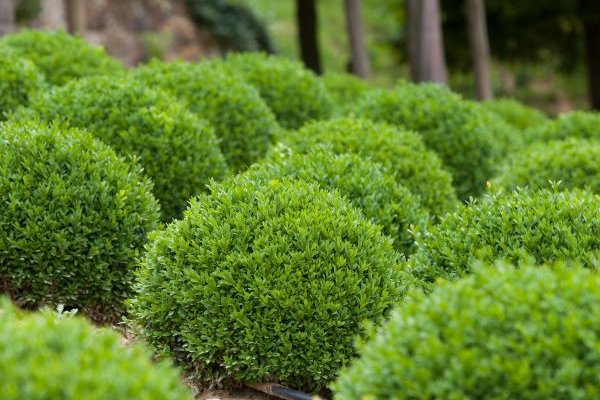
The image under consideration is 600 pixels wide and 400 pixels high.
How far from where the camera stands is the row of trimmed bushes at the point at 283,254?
3.43 m

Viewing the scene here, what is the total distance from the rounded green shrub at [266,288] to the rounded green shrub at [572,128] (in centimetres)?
577

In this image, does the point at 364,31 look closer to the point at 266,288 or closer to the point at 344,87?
the point at 344,87

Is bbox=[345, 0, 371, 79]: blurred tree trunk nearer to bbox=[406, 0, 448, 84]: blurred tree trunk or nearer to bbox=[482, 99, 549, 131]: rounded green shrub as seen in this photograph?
bbox=[406, 0, 448, 84]: blurred tree trunk

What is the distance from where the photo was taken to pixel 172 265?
211 inches

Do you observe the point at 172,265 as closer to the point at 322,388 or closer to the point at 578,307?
the point at 322,388

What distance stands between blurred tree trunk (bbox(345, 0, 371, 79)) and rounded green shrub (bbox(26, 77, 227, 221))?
12105 mm

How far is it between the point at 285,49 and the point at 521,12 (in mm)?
12412

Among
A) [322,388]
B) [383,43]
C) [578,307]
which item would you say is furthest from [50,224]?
[383,43]

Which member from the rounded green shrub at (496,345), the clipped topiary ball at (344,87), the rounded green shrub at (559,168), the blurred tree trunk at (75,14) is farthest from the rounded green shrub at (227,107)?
the blurred tree trunk at (75,14)

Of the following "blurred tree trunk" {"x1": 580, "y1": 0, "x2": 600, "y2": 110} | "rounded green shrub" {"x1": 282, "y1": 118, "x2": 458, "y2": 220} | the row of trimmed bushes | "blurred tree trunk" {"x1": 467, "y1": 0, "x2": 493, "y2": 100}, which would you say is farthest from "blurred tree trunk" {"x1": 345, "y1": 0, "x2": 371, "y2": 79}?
the row of trimmed bushes

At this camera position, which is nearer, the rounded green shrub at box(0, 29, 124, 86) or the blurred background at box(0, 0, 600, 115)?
the rounded green shrub at box(0, 29, 124, 86)

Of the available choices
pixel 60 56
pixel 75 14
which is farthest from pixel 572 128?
pixel 75 14

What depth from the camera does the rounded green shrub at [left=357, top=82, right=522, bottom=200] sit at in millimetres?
9375

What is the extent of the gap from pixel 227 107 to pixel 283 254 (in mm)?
3753
